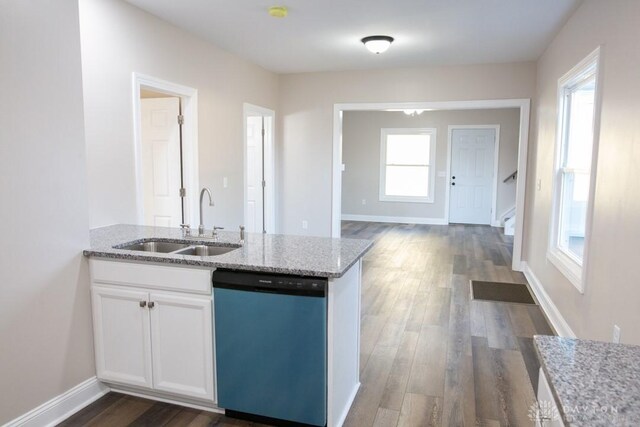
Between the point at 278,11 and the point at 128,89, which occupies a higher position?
the point at 278,11

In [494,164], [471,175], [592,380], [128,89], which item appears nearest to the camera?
[592,380]

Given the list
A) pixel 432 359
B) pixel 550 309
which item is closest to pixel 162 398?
pixel 432 359

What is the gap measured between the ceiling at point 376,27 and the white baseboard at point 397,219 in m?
4.70

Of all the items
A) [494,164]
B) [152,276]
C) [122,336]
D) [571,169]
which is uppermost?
[494,164]

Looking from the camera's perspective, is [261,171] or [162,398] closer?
[162,398]

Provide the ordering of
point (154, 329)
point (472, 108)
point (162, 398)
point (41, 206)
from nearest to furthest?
point (41, 206), point (154, 329), point (162, 398), point (472, 108)

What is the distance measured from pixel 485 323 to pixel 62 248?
3240 mm

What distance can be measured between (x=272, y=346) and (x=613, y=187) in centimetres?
209

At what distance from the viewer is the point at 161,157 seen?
175 inches

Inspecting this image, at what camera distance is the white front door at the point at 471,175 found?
940cm

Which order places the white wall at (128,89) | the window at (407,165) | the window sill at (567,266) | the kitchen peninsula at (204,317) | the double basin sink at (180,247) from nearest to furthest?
the kitchen peninsula at (204,317) → the double basin sink at (180,247) → the window sill at (567,266) → the white wall at (128,89) → the window at (407,165)

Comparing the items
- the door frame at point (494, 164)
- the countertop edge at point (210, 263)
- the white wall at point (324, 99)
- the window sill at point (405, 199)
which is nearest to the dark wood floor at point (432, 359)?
the countertop edge at point (210, 263)

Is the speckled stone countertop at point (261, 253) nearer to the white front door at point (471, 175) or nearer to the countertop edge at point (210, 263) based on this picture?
the countertop edge at point (210, 263)

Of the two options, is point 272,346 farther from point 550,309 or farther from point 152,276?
point 550,309
